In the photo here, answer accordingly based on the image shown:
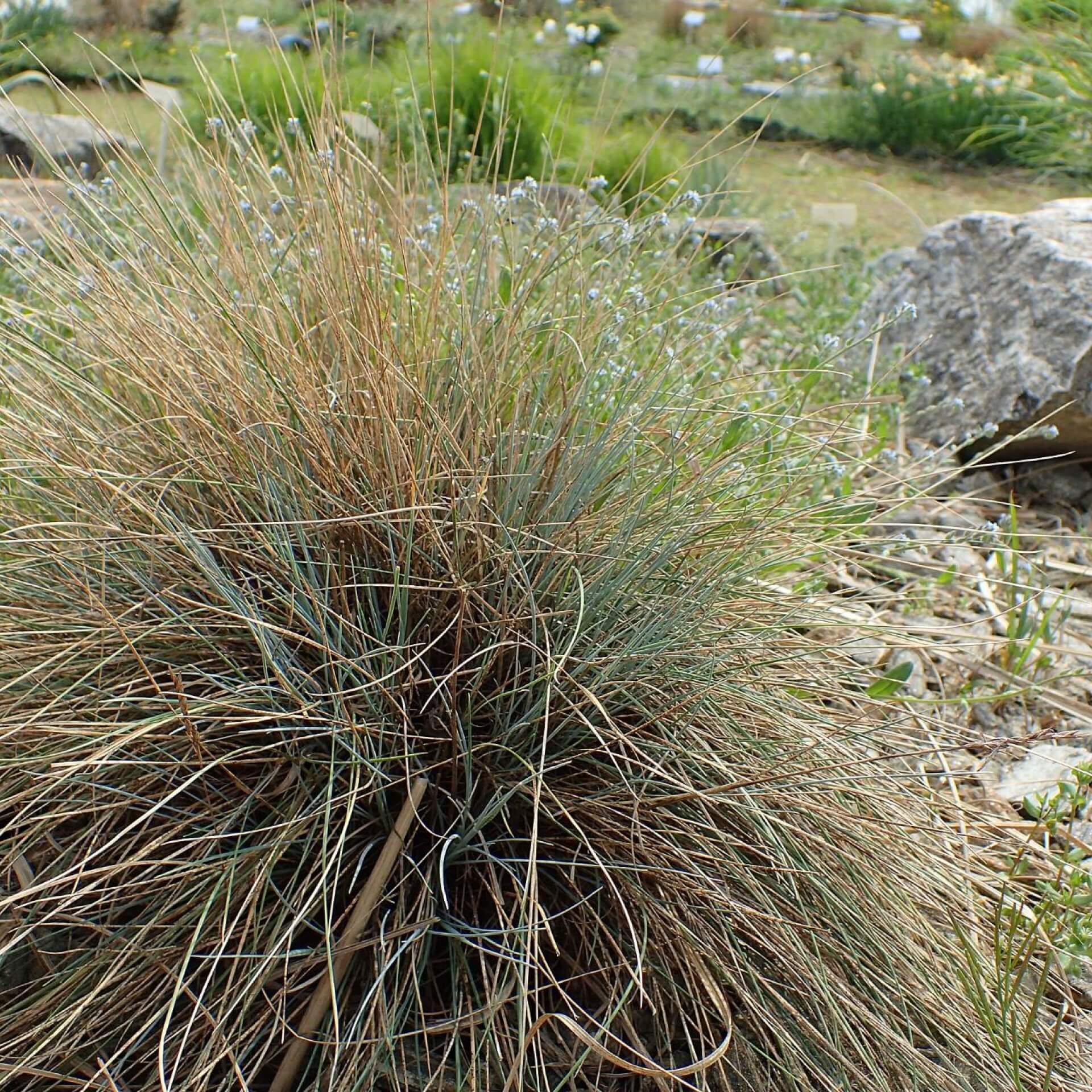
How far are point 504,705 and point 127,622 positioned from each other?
0.55 metres

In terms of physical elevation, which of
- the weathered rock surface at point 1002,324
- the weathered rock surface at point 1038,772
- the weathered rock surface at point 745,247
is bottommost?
the weathered rock surface at point 745,247

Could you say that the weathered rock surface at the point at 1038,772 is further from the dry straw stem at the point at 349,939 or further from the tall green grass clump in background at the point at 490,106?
the tall green grass clump in background at the point at 490,106

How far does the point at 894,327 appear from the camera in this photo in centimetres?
377

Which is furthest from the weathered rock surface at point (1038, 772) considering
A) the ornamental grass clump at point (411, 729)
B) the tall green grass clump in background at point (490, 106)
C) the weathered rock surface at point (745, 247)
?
the tall green grass clump in background at point (490, 106)

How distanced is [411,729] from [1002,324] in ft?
8.47

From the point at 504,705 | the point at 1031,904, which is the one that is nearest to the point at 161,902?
the point at 504,705

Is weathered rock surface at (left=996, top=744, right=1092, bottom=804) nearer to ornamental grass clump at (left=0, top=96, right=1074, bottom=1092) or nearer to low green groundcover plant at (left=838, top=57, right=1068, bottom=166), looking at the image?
ornamental grass clump at (left=0, top=96, right=1074, bottom=1092)

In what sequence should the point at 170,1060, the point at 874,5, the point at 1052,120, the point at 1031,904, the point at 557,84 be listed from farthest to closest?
the point at 874,5 < the point at 557,84 < the point at 1052,120 < the point at 1031,904 < the point at 170,1060

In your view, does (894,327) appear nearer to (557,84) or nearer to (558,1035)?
(558,1035)

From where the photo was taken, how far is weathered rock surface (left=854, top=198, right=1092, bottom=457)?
10.5ft

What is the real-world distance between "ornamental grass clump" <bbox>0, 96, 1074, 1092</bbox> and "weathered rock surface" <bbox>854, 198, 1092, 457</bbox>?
5.32 feet

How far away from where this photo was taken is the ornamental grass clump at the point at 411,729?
147 cm

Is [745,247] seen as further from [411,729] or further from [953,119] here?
[953,119]

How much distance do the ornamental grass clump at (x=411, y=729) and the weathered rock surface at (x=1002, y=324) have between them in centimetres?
162
